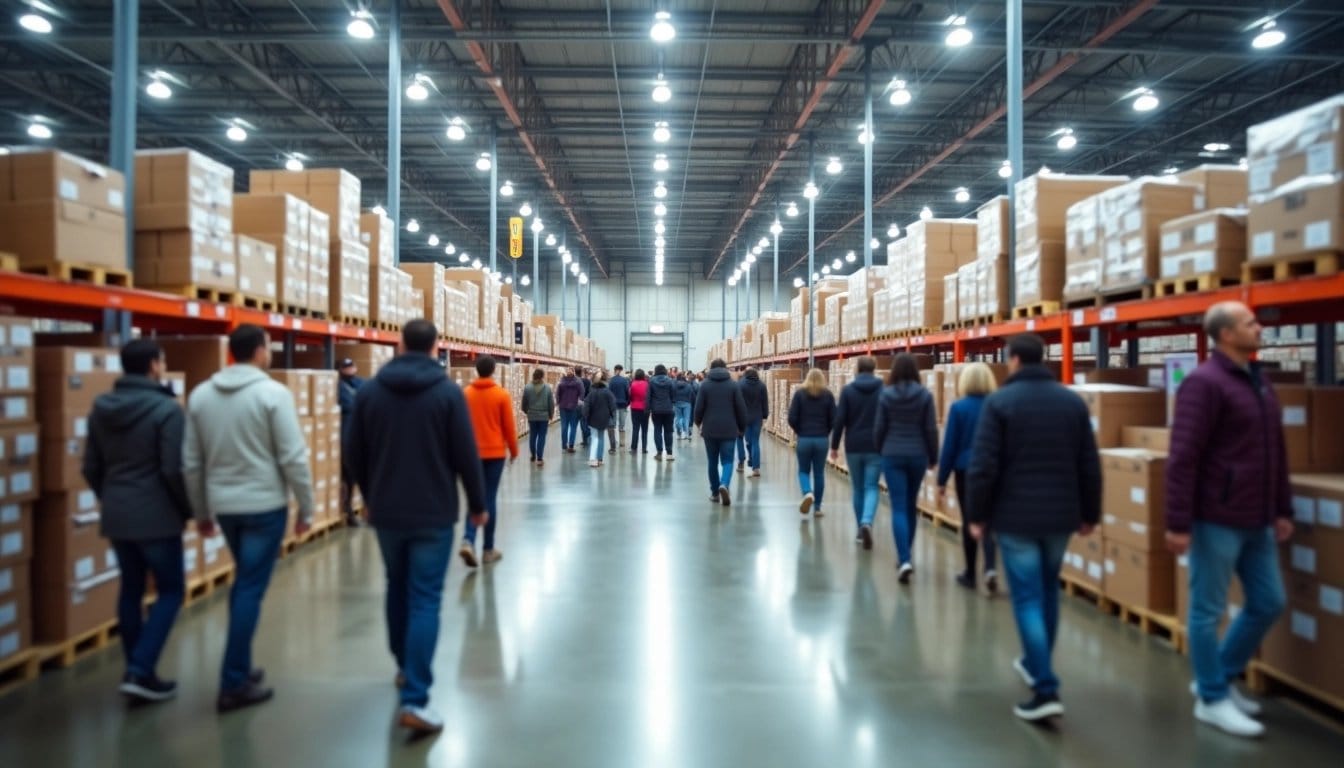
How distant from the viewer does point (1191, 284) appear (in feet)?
17.2

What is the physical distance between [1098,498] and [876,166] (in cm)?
2170

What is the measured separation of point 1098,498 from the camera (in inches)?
143

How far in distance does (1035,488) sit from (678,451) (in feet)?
44.3

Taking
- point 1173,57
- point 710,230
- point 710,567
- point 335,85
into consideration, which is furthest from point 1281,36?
point 710,230

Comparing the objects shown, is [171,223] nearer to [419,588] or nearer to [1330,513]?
[419,588]

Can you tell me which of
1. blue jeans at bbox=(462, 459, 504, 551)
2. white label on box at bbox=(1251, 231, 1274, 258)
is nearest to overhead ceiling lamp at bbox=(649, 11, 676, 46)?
blue jeans at bbox=(462, 459, 504, 551)

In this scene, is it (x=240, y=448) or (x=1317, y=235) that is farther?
(x=1317, y=235)

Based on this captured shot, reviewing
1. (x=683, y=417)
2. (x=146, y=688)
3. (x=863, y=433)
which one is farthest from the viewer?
(x=683, y=417)

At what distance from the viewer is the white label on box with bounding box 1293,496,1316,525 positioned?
3.66 metres

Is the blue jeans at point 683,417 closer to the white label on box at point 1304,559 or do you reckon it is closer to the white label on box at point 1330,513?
the white label on box at point 1304,559

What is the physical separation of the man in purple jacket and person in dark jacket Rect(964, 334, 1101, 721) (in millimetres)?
351

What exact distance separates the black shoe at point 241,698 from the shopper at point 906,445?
4257 mm

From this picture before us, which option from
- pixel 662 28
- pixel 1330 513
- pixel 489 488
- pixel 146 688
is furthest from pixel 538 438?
pixel 1330 513

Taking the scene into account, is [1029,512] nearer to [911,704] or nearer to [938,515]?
[911,704]
